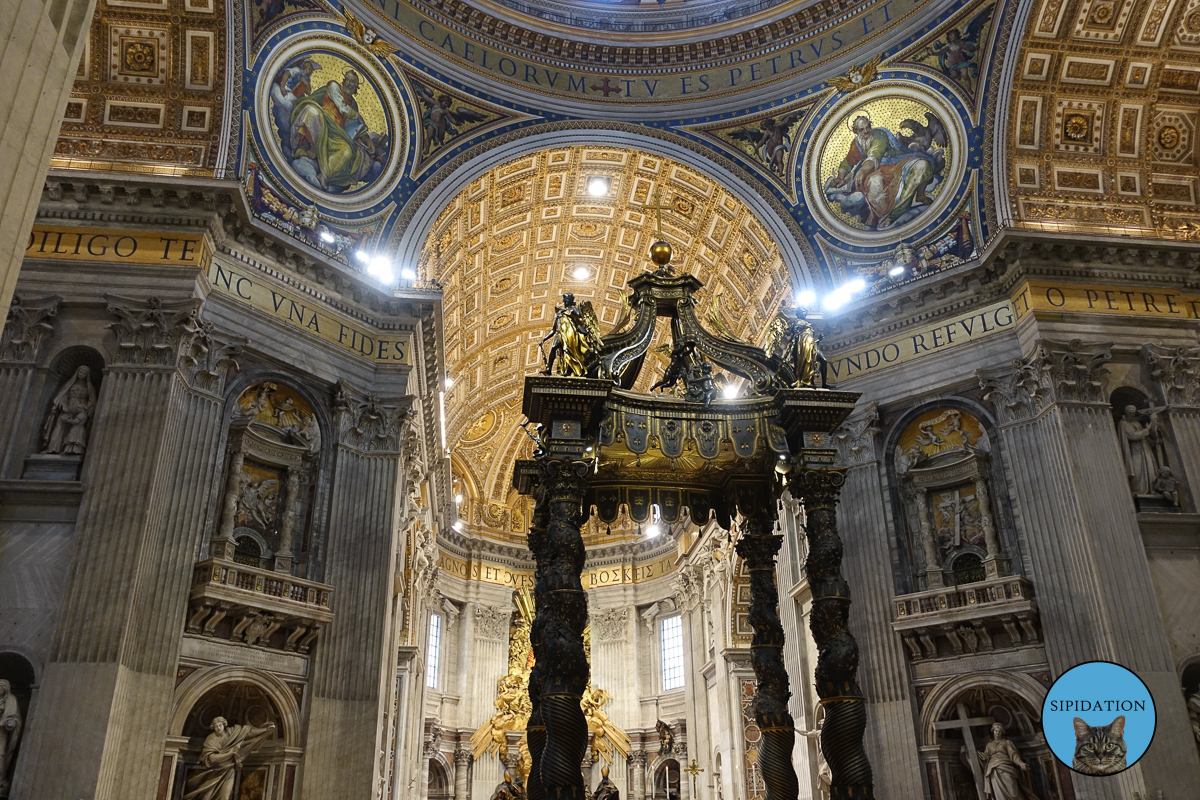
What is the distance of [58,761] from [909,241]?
14346mm

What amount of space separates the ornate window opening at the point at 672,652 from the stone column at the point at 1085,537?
1415 centimetres

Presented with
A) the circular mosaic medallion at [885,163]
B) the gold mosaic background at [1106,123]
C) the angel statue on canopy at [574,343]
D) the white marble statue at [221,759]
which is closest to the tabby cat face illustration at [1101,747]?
the angel statue on canopy at [574,343]

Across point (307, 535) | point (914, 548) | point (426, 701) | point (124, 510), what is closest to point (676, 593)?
point (426, 701)

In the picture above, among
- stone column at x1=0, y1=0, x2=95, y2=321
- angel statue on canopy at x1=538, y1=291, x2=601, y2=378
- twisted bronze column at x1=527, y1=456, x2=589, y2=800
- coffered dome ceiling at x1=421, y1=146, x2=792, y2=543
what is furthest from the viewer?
coffered dome ceiling at x1=421, y1=146, x2=792, y2=543

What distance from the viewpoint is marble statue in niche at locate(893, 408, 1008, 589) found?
13398 millimetres

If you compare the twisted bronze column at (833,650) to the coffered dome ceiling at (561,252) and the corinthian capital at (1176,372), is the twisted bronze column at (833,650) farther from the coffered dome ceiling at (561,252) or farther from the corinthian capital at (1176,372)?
the corinthian capital at (1176,372)

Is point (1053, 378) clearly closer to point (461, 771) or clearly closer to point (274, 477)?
point (274, 477)

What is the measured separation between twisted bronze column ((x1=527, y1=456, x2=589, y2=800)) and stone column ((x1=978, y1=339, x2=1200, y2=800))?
24.0 feet

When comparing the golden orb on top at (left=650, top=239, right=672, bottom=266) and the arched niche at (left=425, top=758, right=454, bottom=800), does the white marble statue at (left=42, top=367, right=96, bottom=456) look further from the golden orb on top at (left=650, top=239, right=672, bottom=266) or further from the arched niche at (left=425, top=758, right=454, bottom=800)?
the arched niche at (left=425, top=758, right=454, bottom=800)

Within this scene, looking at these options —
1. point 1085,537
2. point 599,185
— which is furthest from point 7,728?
point 599,185

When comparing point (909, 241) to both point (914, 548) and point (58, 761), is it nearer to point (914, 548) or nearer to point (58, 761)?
point (914, 548)

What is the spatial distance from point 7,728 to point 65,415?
3.77 m

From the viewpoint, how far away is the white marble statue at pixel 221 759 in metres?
11.2

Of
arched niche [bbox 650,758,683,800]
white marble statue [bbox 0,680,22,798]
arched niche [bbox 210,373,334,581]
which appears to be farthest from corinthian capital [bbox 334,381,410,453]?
arched niche [bbox 650,758,683,800]
